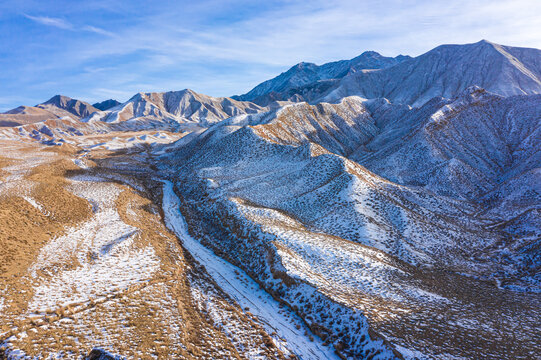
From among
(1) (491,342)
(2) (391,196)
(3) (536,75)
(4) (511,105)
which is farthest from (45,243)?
(3) (536,75)

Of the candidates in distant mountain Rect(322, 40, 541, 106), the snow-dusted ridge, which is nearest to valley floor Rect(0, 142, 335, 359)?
the snow-dusted ridge

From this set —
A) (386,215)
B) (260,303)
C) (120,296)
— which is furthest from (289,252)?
(386,215)

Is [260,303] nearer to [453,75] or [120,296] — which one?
[120,296]

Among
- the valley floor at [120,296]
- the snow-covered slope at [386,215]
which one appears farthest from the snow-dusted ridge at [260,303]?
the snow-covered slope at [386,215]

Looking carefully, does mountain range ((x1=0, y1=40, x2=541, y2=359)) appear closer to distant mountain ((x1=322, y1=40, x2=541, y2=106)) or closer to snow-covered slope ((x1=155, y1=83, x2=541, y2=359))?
snow-covered slope ((x1=155, y1=83, x2=541, y2=359))

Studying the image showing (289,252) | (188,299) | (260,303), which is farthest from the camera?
(289,252)

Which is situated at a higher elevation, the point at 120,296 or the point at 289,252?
the point at 120,296
